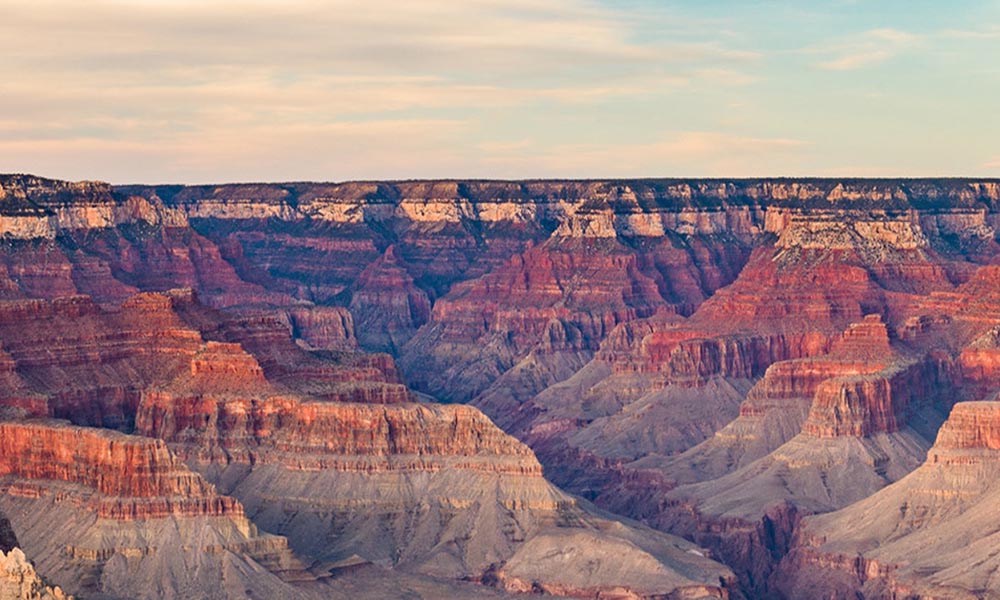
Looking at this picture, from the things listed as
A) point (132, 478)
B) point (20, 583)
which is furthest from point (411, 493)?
point (20, 583)

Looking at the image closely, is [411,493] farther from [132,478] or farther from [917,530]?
[917,530]

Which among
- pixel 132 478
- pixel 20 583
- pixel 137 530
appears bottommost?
A: pixel 137 530

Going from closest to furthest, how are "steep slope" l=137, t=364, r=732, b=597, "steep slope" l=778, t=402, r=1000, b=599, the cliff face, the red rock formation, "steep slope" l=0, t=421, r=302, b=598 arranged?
the cliff face → "steep slope" l=0, t=421, r=302, b=598 → the red rock formation → "steep slope" l=137, t=364, r=732, b=597 → "steep slope" l=778, t=402, r=1000, b=599

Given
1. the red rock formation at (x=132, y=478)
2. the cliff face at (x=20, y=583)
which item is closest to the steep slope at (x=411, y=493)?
the red rock formation at (x=132, y=478)

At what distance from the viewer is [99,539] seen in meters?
137

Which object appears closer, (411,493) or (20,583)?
(20,583)

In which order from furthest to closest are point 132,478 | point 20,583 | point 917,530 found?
point 917,530
point 132,478
point 20,583

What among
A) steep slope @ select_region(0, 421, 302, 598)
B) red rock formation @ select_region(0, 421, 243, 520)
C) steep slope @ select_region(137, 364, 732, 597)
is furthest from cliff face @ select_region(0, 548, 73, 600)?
steep slope @ select_region(137, 364, 732, 597)

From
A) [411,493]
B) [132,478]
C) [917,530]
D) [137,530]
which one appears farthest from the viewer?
[917,530]

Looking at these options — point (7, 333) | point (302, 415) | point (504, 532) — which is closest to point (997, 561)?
point (504, 532)

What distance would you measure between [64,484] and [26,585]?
5112 centimetres

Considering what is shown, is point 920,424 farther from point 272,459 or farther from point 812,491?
point 272,459

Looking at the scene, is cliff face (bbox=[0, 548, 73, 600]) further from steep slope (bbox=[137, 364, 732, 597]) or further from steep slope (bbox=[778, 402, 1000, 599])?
steep slope (bbox=[778, 402, 1000, 599])

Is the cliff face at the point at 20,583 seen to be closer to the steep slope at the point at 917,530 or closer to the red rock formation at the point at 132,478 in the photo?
the red rock formation at the point at 132,478
